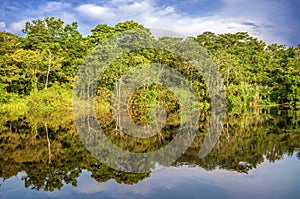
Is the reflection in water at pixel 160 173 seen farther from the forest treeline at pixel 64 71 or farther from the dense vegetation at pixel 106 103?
the forest treeline at pixel 64 71

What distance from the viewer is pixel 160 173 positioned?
5.51 meters

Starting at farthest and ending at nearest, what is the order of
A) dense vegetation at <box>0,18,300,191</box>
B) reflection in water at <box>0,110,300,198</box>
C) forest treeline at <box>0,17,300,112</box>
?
forest treeline at <box>0,17,300,112</box> < dense vegetation at <box>0,18,300,191</box> < reflection in water at <box>0,110,300,198</box>

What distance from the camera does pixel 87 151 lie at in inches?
281

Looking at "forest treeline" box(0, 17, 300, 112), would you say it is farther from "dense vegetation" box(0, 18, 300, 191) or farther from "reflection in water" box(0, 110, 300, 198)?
"reflection in water" box(0, 110, 300, 198)

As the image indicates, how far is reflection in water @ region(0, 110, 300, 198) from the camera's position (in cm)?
459

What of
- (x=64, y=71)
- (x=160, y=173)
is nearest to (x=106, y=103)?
(x=64, y=71)

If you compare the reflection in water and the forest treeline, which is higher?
the forest treeline

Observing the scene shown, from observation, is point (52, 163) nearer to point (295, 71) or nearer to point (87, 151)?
point (87, 151)

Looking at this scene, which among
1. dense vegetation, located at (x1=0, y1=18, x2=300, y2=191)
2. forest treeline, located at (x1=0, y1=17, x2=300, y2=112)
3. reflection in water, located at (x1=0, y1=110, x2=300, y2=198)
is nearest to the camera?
reflection in water, located at (x1=0, y1=110, x2=300, y2=198)

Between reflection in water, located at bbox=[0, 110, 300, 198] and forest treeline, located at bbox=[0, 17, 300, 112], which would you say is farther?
forest treeline, located at bbox=[0, 17, 300, 112]

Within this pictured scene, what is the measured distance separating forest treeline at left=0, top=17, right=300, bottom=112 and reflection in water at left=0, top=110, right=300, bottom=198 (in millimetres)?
13837

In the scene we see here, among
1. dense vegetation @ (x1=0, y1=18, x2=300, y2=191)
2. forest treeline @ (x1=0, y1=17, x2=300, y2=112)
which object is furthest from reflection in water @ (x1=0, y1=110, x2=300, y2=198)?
forest treeline @ (x1=0, y1=17, x2=300, y2=112)

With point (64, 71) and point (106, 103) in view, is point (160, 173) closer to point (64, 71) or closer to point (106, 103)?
point (106, 103)

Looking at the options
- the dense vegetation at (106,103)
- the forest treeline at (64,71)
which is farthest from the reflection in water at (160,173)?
the forest treeline at (64,71)
